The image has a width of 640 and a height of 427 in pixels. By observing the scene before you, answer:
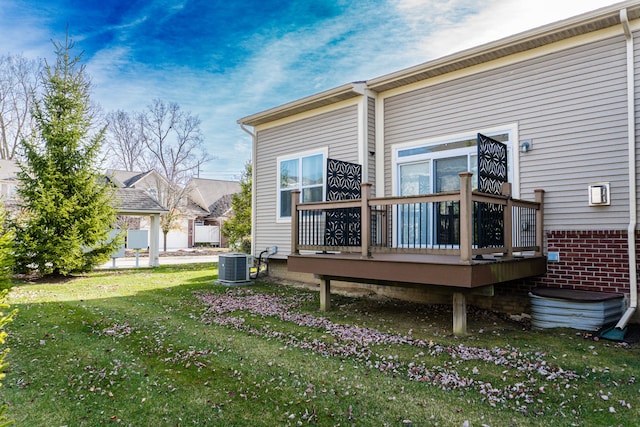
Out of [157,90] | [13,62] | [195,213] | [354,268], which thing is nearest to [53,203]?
[354,268]

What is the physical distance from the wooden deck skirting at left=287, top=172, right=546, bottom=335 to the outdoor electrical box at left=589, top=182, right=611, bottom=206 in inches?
25.8

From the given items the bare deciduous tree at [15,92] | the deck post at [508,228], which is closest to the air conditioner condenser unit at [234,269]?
the deck post at [508,228]

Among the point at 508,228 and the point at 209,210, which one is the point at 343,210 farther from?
the point at 209,210

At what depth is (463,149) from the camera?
698 centimetres

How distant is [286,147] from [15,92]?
72.0 ft

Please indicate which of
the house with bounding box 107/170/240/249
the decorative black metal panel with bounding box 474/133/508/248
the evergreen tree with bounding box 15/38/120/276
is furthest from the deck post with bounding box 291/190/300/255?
the house with bounding box 107/170/240/249

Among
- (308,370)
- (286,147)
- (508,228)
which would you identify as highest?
(286,147)

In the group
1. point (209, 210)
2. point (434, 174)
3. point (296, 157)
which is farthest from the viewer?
point (209, 210)

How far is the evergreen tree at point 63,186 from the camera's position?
10578 mm

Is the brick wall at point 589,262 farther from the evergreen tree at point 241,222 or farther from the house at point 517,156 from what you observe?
the evergreen tree at point 241,222

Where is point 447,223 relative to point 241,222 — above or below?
below

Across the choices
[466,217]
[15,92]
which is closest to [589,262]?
[466,217]

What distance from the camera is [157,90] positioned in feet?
78.9

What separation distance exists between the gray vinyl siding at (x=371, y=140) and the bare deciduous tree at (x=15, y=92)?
74.3 ft
